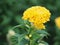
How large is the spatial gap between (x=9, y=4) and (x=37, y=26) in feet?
8.89

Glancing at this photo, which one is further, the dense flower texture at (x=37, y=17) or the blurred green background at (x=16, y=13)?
the blurred green background at (x=16, y=13)

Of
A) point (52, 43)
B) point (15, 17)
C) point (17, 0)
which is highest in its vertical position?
point (17, 0)

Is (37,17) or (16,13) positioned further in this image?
(16,13)

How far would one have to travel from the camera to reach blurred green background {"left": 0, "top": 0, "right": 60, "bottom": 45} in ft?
15.0

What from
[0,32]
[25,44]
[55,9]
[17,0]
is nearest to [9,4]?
[17,0]

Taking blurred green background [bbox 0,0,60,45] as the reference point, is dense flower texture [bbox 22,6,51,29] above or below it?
below

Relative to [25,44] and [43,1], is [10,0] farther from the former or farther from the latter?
[25,44]

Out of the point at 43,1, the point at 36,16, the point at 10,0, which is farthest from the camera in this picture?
the point at 43,1

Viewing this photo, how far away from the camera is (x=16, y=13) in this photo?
471 cm

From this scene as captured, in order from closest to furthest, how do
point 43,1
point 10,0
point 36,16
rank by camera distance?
point 36,16 → point 10,0 → point 43,1

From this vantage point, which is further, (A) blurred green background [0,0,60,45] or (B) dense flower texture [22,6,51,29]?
(A) blurred green background [0,0,60,45]

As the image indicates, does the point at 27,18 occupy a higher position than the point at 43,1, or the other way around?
the point at 43,1

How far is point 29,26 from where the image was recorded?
6.95 ft

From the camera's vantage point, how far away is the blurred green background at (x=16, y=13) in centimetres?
458
